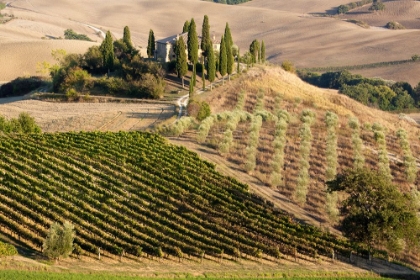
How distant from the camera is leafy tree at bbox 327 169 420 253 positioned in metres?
31.0

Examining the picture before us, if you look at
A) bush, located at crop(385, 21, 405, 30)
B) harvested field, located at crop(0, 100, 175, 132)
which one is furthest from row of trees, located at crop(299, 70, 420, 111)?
bush, located at crop(385, 21, 405, 30)

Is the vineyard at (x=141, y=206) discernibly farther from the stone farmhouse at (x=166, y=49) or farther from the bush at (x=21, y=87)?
the bush at (x=21, y=87)

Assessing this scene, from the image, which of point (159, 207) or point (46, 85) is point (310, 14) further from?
point (159, 207)

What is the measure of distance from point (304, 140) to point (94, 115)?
60.9 feet

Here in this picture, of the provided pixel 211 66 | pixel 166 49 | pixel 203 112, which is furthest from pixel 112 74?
pixel 203 112

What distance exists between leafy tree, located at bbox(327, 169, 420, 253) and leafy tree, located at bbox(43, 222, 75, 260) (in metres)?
14.5

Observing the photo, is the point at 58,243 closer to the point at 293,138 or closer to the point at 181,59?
the point at 293,138

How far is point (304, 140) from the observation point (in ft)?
154

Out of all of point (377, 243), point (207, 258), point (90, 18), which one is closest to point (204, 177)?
point (207, 258)

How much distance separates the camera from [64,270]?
26500 mm

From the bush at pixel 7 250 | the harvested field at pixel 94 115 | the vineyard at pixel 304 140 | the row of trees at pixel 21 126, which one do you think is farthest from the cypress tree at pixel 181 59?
the bush at pixel 7 250

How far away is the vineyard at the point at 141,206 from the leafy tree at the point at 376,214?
1.51 metres

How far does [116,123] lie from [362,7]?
161 metres

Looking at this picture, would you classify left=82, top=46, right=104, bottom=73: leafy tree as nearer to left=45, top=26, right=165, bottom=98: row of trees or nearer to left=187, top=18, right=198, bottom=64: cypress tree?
left=45, top=26, right=165, bottom=98: row of trees
